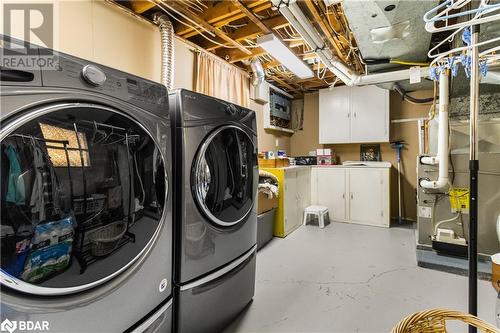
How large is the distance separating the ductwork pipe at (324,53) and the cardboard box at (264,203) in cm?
173

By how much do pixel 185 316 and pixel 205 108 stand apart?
107 cm

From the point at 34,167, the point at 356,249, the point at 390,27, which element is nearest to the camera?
the point at 34,167

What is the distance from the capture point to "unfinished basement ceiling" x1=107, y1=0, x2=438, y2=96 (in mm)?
1871

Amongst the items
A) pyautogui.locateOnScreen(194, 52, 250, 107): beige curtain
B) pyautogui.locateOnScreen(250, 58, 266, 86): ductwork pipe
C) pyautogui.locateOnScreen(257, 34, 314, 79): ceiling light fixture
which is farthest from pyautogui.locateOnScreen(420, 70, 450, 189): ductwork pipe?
pyautogui.locateOnScreen(194, 52, 250, 107): beige curtain

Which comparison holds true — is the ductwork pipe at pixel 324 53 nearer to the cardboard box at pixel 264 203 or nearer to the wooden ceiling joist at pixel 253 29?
the wooden ceiling joist at pixel 253 29

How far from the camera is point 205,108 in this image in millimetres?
1277

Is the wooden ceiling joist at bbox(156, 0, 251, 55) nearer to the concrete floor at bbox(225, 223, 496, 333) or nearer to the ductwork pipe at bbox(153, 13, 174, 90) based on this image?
the ductwork pipe at bbox(153, 13, 174, 90)

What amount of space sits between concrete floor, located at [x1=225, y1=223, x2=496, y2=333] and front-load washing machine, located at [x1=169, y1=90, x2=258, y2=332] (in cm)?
38

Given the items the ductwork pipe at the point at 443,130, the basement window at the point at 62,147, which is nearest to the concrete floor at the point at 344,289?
the ductwork pipe at the point at 443,130

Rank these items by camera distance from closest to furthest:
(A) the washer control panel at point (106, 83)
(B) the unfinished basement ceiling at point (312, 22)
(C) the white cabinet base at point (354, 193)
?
1. (A) the washer control panel at point (106, 83)
2. (B) the unfinished basement ceiling at point (312, 22)
3. (C) the white cabinet base at point (354, 193)

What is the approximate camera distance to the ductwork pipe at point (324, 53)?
184 cm

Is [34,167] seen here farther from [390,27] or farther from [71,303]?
[390,27]

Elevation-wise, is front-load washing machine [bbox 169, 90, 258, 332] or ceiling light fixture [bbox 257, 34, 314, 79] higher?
ceiling light fixture [bbox 257, 34, 314, 79]

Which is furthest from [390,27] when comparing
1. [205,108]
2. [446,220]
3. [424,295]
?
[424,295]
